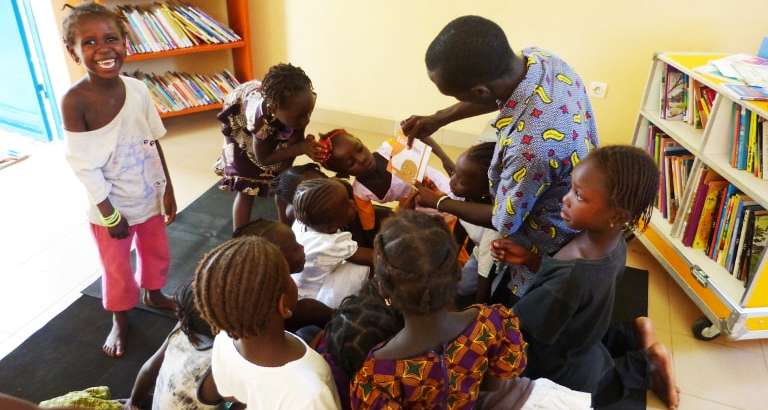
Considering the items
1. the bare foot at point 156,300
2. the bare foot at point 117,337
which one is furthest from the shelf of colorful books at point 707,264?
the bare foot at point 117,337

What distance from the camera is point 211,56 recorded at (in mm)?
4305

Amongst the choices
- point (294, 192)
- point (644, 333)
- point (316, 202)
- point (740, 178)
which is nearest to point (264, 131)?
point (294, 192)

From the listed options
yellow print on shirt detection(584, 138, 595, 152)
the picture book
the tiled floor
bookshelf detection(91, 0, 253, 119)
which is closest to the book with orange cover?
the tiled floor

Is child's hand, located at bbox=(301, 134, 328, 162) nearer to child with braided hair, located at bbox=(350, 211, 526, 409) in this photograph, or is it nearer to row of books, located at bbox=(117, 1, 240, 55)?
child with braided hair, located at bbox=(350, 211, 526, 409)

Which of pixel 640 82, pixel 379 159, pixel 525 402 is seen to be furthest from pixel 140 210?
pixel 640 82

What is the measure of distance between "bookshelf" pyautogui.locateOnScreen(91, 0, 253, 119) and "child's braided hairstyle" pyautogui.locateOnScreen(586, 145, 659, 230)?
3.24 metres

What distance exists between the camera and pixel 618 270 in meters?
1.60

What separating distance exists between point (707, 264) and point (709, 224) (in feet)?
0.61

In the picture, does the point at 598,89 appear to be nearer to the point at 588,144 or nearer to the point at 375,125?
the point at 375,125

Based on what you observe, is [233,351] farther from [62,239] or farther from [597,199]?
[62,239]

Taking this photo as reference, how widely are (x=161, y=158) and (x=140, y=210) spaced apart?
22cm

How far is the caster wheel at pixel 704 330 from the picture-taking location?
231 centimetres

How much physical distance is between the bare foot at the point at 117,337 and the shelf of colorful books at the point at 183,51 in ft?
7.15

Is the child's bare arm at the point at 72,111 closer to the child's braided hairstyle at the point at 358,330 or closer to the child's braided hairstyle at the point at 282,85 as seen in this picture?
the child's braided hairstyle at the point at 282,85
